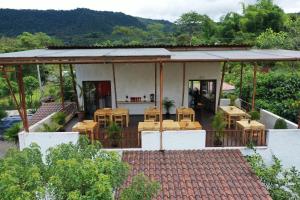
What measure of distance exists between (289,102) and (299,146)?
27.7ft

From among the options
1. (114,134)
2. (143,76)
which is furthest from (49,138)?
(143,76)

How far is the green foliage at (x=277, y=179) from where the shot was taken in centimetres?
737

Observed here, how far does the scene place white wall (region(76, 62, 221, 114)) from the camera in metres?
12.8

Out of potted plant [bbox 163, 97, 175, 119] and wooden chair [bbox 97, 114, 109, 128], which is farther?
potted plant [bbox 163, 97, 175, 119]

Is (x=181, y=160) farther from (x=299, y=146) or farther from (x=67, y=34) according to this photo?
(x=67, y=34)

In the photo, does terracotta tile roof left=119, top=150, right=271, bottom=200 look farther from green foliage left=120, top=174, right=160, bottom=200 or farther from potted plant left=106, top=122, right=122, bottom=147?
green foliage left=120, top=174, right=160, bottom=200

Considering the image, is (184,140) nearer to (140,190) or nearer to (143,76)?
(140,190)

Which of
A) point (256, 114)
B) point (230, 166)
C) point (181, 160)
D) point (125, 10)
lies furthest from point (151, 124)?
point (125, 10)

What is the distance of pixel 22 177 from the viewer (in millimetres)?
4043

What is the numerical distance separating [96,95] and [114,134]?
15.9ft

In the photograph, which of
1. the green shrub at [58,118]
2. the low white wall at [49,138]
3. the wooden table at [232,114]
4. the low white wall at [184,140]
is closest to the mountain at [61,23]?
the green shrub at [58,118]

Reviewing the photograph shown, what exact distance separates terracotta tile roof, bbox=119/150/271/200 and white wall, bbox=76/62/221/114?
15.9ft

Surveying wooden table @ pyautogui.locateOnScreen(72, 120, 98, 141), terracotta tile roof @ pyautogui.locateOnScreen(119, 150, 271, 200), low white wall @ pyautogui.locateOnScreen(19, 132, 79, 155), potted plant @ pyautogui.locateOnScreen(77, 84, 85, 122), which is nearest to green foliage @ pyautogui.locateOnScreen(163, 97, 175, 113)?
potted plant @ pyautogui.locateOnScreen(77, 84, 85, 122)

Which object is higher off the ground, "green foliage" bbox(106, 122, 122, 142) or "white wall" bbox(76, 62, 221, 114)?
"white wall" bbox(76, 62, 221, 114)
